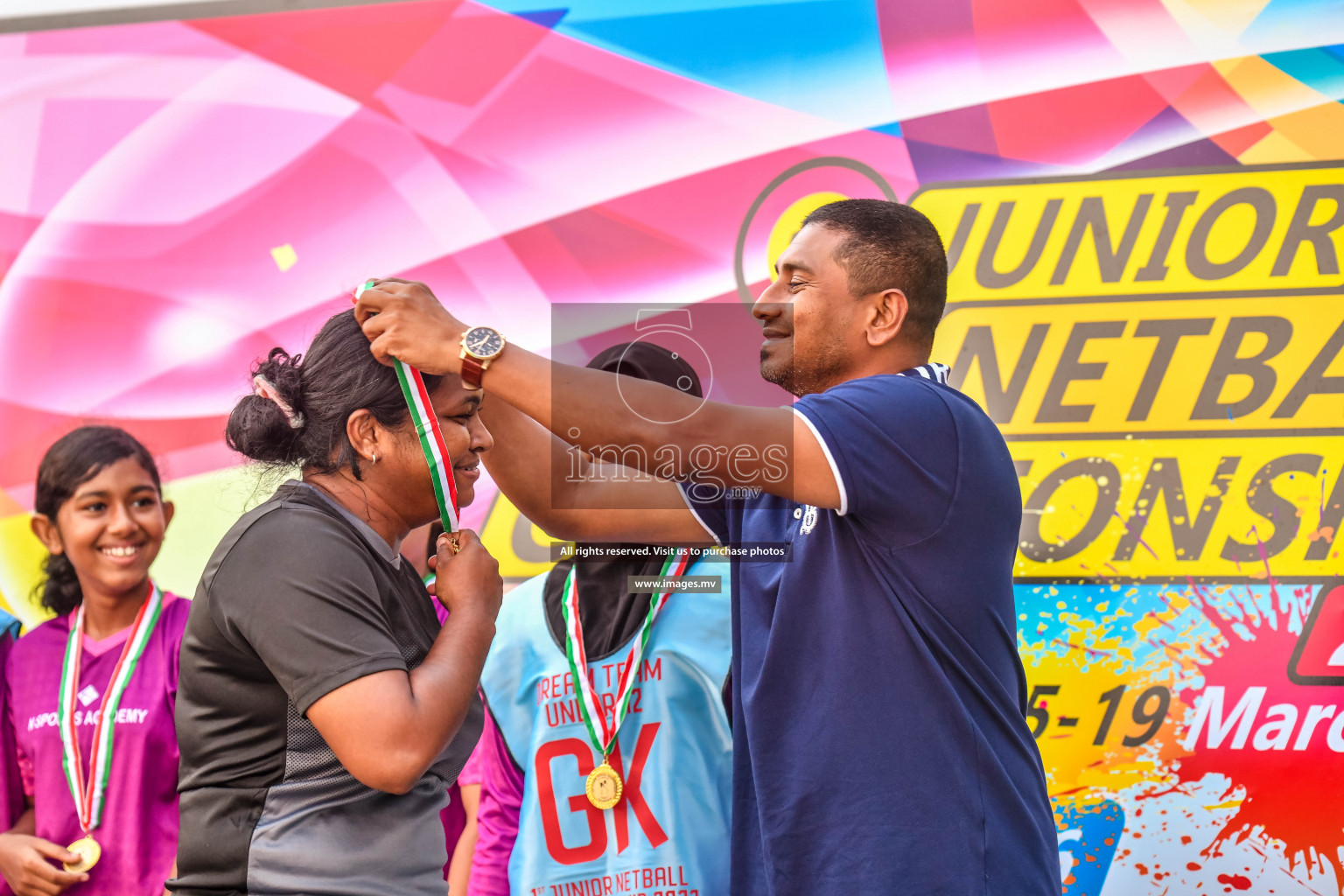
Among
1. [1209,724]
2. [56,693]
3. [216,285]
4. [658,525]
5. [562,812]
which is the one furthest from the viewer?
[216,285]

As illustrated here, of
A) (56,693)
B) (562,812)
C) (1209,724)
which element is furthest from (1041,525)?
(56,693)

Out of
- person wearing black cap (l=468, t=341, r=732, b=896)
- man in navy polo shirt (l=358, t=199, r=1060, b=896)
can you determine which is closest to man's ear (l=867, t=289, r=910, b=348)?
man in navy polo shirt (l=358, t=199, r=1060, b=896)

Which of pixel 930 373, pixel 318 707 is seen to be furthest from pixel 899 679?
pixel 318 707

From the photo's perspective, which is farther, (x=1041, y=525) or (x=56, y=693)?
(x=56, y=693)

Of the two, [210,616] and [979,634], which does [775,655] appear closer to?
[979,634]

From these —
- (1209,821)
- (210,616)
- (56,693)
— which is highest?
(210,616)

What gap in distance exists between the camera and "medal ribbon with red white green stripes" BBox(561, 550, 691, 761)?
248 centimetres

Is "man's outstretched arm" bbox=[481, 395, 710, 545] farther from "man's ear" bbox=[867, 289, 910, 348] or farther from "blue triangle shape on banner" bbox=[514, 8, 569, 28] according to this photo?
"blue triangle shape on banner" bbox=[514, 8, 569, 28]

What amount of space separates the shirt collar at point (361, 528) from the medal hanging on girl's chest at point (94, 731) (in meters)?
1.71

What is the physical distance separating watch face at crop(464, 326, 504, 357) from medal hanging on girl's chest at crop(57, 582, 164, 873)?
2093 mm

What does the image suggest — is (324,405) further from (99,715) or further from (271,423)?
(99,715)

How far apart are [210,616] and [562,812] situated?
→ 1.21 meters

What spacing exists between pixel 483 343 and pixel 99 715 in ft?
7.11

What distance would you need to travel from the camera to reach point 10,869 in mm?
2906
